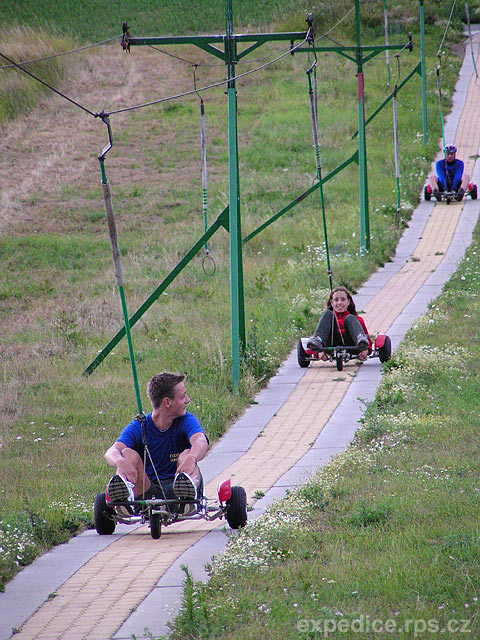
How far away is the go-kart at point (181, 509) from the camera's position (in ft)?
23.4

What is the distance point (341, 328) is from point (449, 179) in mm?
13277

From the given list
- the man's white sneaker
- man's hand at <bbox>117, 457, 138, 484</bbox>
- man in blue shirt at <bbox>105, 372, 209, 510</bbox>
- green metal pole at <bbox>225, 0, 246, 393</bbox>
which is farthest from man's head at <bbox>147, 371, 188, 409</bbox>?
green metal pole at <bbox>225, 0, 246, 393</bbox>

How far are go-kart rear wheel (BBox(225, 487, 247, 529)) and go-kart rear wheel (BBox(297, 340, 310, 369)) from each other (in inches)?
252

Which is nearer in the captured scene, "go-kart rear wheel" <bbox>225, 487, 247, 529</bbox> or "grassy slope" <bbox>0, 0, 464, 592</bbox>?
"go-kart rear wheel" <bbox>225, 487, 247, 529</bbox>

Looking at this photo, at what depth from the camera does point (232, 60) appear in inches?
497

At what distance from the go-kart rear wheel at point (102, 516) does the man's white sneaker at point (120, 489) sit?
326 mm

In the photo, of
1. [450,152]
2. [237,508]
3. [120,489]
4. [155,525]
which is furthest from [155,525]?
[450,152]

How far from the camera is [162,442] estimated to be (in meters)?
7.54

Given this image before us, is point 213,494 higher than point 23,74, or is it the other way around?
point 23,74

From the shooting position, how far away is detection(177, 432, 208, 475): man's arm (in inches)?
286

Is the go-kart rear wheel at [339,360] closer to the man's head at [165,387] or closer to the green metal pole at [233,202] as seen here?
the green metal pole at [233,202]

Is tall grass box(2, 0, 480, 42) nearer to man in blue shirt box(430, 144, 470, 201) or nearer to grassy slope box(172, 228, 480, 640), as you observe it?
man in blue shirt box(430, 144, 470, 201)

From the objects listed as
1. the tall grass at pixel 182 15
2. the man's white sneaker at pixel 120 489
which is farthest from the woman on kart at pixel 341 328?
the tall grass at pixel 182 15

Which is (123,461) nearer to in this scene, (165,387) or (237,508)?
(165,387)
